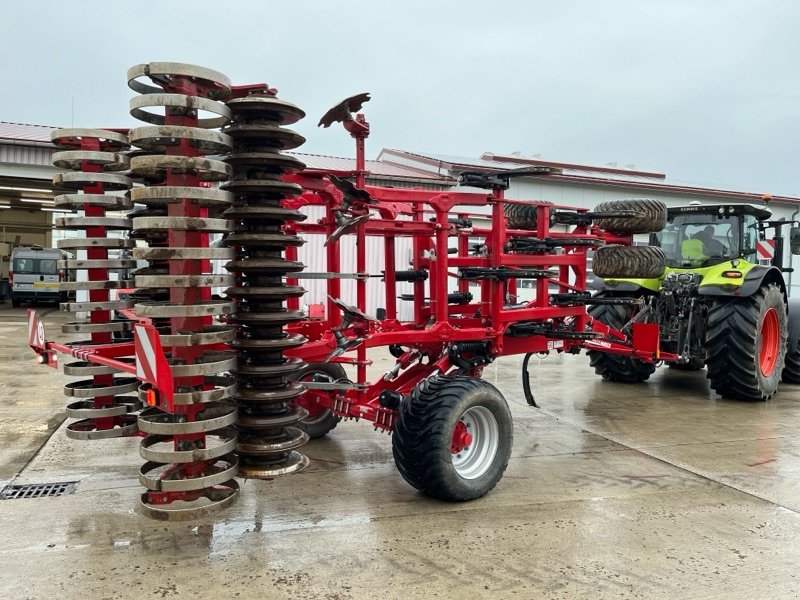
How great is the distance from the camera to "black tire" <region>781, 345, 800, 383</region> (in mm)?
8875

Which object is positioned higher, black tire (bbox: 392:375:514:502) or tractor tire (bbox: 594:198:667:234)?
tractor tire (bbox: 594:198:667:234)

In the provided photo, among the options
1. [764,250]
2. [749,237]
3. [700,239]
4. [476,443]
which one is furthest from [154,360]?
[764,250]

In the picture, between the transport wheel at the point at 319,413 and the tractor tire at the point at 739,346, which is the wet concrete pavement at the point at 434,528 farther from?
the tractor tire at the point at 739,346

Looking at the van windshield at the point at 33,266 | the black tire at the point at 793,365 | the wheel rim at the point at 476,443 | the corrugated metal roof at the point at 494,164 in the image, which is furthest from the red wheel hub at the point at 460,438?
the van windshield at the point at 33,266

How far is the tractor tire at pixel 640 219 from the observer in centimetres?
607

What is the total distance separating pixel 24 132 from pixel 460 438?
14.1 m

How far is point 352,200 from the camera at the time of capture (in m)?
4.32

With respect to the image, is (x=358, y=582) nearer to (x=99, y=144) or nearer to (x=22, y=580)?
(x=22, y=580)

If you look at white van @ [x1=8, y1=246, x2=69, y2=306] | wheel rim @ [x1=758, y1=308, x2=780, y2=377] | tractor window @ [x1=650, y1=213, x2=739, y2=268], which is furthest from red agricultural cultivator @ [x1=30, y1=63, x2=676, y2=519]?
white van @ [x1=8, y1=246, x2=69, y2=306]

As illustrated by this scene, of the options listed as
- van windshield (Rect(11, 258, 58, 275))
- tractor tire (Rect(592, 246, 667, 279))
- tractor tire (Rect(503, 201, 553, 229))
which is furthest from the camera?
van windshield (Rect(11, 258, 58, 275))

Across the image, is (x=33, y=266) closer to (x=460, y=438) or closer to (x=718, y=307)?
(x=718, y=307)

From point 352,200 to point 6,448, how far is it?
3.58 m

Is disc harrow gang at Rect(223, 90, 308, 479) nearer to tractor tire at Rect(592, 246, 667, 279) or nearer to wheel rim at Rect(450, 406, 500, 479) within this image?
wheel rim at Rect(450, 406, 500, 479)

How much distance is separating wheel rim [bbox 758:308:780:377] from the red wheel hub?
5.49 meters
